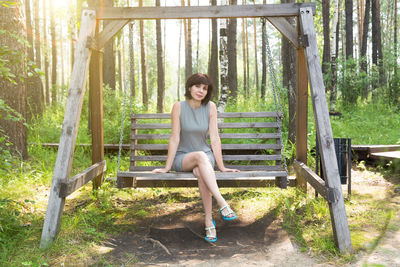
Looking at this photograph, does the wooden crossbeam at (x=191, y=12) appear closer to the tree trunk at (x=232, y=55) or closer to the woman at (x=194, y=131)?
the woman at (x=194, y=131)

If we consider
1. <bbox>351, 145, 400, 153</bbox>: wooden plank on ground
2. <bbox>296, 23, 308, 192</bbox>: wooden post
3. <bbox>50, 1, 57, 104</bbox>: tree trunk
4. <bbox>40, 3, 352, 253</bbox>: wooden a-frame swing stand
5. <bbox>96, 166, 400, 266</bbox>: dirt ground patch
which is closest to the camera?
<bbox>96, 166, 400, 266</bbox>: dirt ground patch

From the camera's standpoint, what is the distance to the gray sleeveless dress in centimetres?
375

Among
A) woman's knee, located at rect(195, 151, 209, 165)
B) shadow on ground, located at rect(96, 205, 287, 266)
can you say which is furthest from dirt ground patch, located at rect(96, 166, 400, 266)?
woman's knee, located at rect(195, 151, 209, 165)

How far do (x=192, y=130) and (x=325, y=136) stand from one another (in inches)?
52.3

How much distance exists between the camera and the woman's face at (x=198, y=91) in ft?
12.0

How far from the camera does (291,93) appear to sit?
602cm

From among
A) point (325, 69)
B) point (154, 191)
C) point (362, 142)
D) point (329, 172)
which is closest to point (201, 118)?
point (329, 172)

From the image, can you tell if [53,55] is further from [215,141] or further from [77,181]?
[215,141]

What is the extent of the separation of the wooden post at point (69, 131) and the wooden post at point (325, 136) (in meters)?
2.17

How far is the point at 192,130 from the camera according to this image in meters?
3.75

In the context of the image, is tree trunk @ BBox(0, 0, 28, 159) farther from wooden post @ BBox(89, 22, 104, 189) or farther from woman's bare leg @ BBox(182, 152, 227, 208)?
woman's bare leg @ BBox(182, 152, 227, 208)

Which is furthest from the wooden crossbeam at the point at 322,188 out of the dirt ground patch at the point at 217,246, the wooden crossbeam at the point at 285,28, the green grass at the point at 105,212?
the wooden crossbeam at the point at 285,28

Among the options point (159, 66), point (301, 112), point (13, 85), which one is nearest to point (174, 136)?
point (301, 112)

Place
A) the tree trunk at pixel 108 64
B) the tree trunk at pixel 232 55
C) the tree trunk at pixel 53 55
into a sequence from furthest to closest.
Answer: the tree trunk at pixel 53 55
the tree trunk at pixel 232 55
the tree trunk at pixel 108 64
